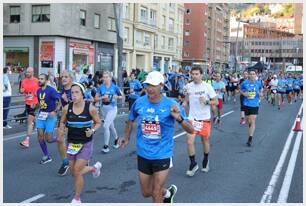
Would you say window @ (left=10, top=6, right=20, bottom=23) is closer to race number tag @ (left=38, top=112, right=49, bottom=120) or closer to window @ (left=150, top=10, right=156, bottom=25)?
window @ (left=150, top=10, right=156, bottom=25)

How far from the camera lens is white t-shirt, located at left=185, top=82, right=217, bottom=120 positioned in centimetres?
821

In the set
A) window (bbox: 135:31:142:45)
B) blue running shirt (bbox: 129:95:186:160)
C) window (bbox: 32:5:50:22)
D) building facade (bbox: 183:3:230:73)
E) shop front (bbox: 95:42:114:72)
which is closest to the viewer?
blue running shirt (bbox: 129:95:186:160)

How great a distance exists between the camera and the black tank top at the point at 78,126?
21.3ft

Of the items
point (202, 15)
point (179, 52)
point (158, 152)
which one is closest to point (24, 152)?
point (158, 152)

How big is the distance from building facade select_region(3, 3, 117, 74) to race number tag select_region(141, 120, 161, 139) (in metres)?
29.9

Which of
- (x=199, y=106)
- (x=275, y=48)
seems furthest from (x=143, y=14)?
(x=275, y=48)

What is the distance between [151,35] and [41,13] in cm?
2147

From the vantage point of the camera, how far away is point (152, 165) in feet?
17.8

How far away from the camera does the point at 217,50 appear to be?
10869 cm

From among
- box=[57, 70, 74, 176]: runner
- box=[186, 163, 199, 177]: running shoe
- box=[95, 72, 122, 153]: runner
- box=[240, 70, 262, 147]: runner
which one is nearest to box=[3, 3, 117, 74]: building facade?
box=[240, 70, 262, 147]: runner

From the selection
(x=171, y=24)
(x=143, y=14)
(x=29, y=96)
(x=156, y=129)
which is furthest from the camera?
(x=171, y=24)

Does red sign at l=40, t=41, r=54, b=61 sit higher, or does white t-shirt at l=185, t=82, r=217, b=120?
red sign at l=40, t=41, r=54, b=61

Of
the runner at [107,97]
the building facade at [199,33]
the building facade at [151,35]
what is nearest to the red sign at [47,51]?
the building facade at [151,35]

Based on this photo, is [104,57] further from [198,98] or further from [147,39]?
[198,98]
